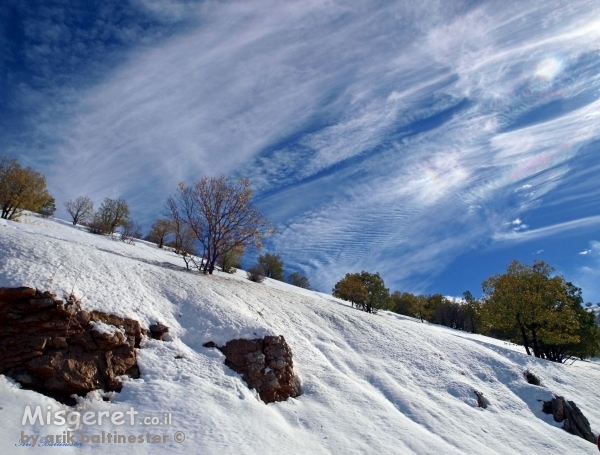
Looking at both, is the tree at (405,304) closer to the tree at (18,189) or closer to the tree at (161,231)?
the tree at (161,231)

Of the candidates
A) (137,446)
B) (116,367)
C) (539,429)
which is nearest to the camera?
(137,446)

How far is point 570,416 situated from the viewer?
60.4 ft

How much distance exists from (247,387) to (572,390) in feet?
74.0

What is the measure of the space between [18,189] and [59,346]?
29.1m

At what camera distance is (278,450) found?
956 centimetres

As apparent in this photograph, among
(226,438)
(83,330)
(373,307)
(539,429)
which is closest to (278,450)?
(226,438)

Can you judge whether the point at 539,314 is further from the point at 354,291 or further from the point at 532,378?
the point at 354,291

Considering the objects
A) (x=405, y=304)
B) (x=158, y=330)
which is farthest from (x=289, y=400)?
(x=405, y=304)

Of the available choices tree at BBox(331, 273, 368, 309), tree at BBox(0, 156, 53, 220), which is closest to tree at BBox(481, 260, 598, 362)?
tree at BBox(331, 273, 368, 309)

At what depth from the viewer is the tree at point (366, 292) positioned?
50.9 m

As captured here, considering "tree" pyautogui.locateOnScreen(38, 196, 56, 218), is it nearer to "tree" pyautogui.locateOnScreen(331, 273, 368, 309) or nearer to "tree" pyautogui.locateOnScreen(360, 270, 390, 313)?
"tree" pyautogui.locateOnScreen(331, 273, 368, 309)

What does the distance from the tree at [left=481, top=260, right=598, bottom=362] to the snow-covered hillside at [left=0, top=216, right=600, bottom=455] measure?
7.71 meters

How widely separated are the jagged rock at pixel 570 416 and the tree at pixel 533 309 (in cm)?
1235

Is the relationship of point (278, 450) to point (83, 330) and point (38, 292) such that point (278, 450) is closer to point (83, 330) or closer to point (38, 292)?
point (83, 330)
